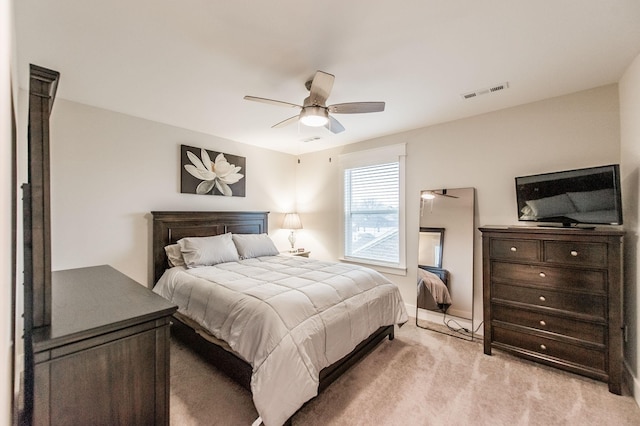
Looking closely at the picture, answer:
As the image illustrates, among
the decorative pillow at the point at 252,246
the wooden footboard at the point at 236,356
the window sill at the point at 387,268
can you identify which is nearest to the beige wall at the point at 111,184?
the decorative pillow at the point at 252,246

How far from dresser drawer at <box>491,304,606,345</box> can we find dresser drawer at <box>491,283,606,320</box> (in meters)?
0.08

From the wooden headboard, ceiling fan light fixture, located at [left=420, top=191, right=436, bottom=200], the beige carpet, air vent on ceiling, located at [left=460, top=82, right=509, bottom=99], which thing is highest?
air vent on ceiling, located at [left=460, top=82, right=509, bottom=99]

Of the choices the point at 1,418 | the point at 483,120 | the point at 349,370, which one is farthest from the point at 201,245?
the point at 483,120

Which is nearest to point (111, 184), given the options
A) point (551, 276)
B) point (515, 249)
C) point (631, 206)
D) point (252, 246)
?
point (252, 246)

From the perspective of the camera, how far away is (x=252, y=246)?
3758 millimetres

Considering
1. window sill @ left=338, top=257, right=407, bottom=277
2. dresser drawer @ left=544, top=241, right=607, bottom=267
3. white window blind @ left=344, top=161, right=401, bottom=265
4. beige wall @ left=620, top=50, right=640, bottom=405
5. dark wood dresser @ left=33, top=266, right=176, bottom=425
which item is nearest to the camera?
dark wood dresser @ left=33, top=266, right=176, bottom=425

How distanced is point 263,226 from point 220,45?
2971 mm

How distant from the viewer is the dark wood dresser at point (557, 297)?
6.98ft

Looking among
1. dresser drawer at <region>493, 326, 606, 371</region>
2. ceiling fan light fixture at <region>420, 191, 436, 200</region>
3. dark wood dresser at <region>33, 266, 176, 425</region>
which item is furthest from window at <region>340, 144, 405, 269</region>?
dark wood dresser at <region>33, 266, 176, 425</region>

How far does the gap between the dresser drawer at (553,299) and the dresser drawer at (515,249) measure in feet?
0.94

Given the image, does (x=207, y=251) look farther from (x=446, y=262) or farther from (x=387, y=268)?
(x=446, y=262)

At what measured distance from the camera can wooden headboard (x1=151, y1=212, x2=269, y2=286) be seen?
130 inches

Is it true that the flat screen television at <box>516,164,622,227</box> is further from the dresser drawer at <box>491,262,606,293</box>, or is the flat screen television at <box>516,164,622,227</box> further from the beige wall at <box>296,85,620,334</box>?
the dresser drawer at <box>491,262,606,293</box>

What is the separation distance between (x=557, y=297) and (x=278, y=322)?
2418mm
